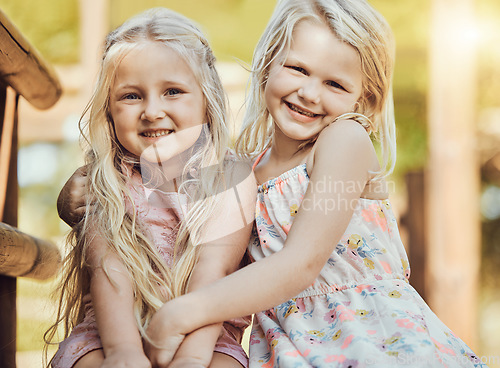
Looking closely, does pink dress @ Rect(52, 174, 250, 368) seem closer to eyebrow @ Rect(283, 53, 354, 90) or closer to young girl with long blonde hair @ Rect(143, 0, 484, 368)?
young girl with long blonde hair @ Rect(143, 0, 484, 368)

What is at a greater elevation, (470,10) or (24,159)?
(470,10)

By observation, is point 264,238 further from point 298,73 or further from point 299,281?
point 298,73

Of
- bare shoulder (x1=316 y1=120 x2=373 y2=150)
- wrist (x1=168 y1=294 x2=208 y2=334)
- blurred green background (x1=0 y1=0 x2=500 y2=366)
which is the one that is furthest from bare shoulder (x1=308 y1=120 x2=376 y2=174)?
blurred green background (x1=0 y1=0 x2=500 y2=366)

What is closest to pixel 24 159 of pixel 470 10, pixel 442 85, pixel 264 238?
pixel 442 85

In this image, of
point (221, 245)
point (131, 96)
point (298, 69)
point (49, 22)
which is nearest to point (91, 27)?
point (49, 22)

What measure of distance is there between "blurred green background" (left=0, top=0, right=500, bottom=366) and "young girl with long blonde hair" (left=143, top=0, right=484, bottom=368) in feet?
8.90

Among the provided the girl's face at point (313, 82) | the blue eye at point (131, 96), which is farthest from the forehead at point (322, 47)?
the blue eye at point (131, 96)

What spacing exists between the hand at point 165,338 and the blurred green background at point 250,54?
2.96m

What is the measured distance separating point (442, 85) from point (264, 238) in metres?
3.06

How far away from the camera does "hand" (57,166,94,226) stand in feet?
4.17

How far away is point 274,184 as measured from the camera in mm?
1271

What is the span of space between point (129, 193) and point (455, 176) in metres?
3.10

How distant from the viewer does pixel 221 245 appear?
1195 millimetres

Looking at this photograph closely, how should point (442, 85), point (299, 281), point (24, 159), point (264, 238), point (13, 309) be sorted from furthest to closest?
point (24, 159) → point (442, 85) → point (13, 309) → point (264, 238) → point (299, 281)
